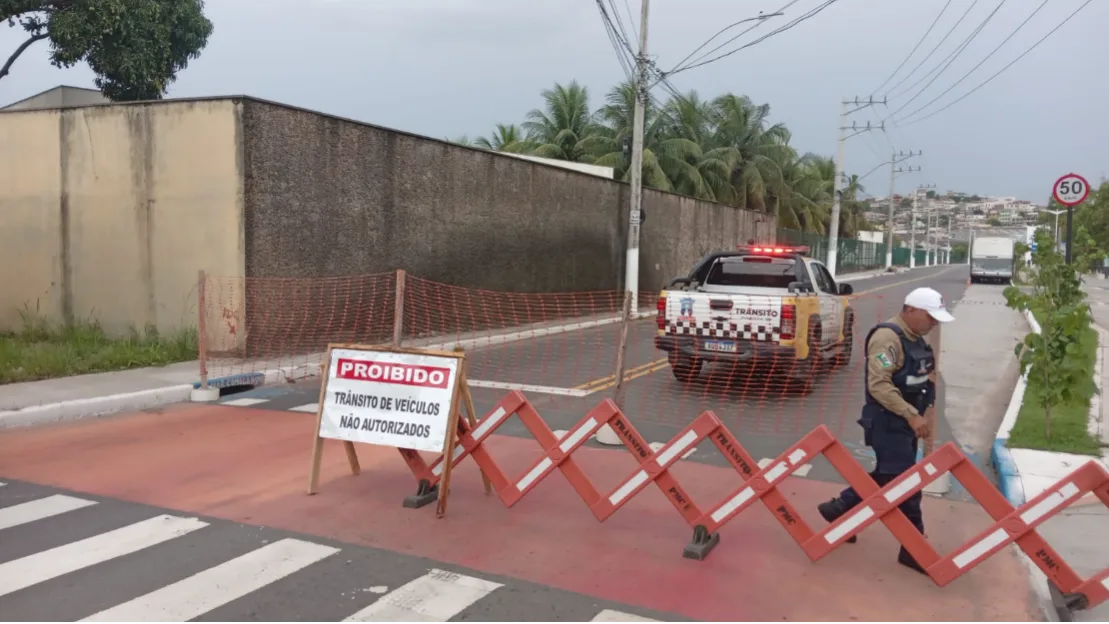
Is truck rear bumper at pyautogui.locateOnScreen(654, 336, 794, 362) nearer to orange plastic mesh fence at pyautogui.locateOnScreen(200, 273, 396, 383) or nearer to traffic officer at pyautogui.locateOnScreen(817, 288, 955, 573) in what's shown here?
traffic officer at pyautogui.locateOnScreen(817, 288, 955, 573)

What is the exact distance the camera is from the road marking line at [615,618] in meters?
4.35

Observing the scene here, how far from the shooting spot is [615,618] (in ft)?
14.4

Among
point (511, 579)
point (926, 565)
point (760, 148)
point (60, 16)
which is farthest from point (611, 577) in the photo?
point (760, 148)

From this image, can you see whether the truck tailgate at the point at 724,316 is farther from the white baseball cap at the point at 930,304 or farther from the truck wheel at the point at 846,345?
the white baseball cap at the point at 930,304

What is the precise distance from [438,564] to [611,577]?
1.06 meters

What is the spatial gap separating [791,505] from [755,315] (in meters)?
5.31

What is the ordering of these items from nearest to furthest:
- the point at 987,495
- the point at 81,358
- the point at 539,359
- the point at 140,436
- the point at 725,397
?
1. the point at 987,495
2. the point at 140,436
3. the point at 725,397
4. the point at 81,358
5. the point at 539,359

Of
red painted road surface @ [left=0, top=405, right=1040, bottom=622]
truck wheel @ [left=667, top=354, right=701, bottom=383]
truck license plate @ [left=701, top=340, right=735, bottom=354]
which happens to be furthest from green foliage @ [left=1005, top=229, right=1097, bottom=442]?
truck wheel @ [left=667, top=354, right=701, bottom=383]

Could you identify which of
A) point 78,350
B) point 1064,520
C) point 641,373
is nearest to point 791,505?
point 1064,520

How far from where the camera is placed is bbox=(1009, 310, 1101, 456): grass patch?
7.97 meters

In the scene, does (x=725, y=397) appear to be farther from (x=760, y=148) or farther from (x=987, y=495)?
(x=760, y=148)

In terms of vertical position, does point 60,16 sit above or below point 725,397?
above

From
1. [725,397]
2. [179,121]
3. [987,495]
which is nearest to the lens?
[987,495]

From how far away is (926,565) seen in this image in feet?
16.0
